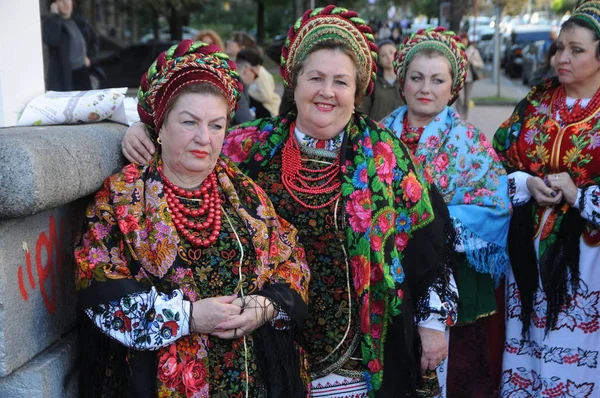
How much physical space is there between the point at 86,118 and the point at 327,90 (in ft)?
3.11

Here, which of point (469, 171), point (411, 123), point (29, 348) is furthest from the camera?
point (411, 123)

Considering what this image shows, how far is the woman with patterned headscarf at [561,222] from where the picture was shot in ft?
11.6

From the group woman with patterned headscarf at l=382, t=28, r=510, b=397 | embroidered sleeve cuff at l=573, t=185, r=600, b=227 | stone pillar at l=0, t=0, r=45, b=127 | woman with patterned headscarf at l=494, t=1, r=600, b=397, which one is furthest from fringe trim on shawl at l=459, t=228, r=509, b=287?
stone pillar at l=0, t=0, r=45, b=127

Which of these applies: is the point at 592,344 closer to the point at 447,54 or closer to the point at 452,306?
the point at 452,306

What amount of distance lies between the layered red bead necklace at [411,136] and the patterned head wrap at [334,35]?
698 mm

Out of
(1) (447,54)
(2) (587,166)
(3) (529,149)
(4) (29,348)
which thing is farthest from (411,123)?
(4) (29,348)

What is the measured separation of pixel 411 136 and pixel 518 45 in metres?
28.5

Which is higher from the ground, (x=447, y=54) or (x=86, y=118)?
(x=447, y=54)

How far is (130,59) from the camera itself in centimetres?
2212

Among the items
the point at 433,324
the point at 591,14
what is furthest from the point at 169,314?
the point at 591,14

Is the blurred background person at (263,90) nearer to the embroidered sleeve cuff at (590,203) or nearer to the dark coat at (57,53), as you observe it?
the dark coat at (57,53)

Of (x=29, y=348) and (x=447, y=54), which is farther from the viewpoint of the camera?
(x=447, y=54)

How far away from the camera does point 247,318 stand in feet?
7.60

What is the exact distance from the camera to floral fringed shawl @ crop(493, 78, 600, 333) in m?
3.55
